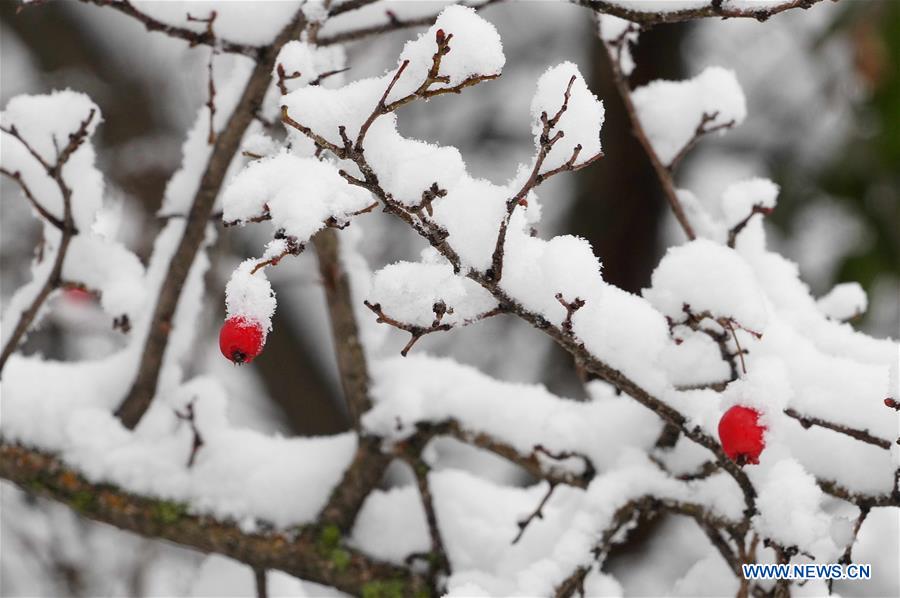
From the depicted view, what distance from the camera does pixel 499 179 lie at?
6.15m

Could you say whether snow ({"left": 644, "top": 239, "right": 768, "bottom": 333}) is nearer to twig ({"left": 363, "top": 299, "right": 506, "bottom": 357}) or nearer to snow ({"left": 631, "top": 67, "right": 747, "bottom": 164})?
twig ({"left": 363, "top": 299, "right": 506, "bottom": 357})

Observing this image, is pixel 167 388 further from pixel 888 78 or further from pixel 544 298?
pixel 888 78

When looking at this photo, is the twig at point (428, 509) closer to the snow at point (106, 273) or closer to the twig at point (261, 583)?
the twig at point (261, 583)

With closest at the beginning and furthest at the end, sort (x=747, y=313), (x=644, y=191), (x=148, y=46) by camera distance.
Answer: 1. (x=747, y=313)
2. (x=644, y=191)
3. (x=148, y=46)

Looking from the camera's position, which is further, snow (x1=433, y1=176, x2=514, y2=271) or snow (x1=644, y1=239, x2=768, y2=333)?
snow (x1=644, y1=239, x2=768, y2=333)

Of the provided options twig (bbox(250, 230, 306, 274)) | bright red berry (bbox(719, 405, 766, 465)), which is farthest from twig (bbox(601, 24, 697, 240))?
twig (bbox(250, 230, 306, 274))

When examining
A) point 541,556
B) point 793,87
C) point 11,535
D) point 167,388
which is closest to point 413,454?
point 541,556

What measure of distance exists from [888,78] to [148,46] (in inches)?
154

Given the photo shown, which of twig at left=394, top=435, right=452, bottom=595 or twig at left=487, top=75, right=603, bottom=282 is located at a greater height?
twig at left=487, top=75, right=603, bottom=282

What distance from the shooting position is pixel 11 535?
3709 millimetres

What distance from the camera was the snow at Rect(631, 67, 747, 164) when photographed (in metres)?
2.02

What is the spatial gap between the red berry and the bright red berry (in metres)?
0.70

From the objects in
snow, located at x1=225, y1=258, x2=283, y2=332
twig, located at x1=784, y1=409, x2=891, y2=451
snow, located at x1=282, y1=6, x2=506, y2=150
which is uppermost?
snow, located at x1=282, y1=6, x2=506, y2=150

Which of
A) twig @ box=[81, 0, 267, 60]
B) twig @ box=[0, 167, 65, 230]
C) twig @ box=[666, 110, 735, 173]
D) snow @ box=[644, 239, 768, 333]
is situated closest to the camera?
snow @ box=[644, 239, 768, 333]
